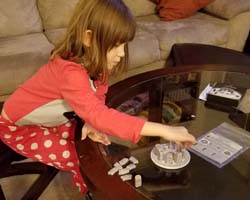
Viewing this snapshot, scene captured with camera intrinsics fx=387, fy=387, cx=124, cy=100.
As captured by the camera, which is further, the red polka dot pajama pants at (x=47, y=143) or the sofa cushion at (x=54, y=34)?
the sofa cushion at (x=54, y=34)

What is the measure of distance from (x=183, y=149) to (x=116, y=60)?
0.34 meters

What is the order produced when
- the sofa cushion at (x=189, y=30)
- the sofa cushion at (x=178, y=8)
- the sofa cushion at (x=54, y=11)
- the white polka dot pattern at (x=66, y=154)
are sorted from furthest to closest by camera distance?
the sofa cushion at (x=178, y=8) → the sofa cushion at (x=54, y=11) → the sofa cushion at (x=189, y=30) → the white polka dot pattern at (x=66, y=154)

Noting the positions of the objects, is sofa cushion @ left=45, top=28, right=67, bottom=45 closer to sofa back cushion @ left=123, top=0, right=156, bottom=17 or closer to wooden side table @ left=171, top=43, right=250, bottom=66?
sofa back cushion @ left=123, top=0, right=156, bottom=17

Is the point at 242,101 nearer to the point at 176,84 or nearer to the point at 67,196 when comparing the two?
the point at 176,84

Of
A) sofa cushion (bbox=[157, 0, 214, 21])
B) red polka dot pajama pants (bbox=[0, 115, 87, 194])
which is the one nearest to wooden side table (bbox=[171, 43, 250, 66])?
sofa cushion (bbox=[157, 0, 214, 21])

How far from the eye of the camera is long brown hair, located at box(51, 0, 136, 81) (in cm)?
108

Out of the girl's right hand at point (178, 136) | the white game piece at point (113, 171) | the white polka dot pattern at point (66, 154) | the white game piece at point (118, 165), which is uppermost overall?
the girl's right hand at point (178, 136)

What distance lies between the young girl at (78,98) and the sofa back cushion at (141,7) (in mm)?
1449

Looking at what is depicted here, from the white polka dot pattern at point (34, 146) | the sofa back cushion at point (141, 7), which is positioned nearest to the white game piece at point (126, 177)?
the white polka dot pattern at point (34, 146)

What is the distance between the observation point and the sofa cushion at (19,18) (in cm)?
228

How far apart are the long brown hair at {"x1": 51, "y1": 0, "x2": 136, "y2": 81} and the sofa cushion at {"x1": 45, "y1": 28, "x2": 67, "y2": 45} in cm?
113

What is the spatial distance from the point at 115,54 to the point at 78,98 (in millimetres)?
180

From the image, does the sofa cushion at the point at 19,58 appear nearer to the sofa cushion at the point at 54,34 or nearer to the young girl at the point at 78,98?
the sofa cushion at the point at 54,34

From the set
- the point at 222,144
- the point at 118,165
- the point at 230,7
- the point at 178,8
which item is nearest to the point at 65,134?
the point at 118,165
